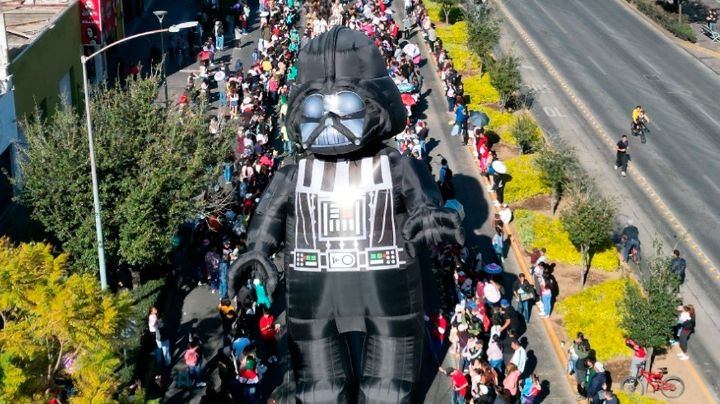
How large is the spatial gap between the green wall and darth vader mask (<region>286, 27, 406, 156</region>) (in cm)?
1674

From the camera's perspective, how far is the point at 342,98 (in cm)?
2020

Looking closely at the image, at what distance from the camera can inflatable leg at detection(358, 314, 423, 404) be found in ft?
67.3

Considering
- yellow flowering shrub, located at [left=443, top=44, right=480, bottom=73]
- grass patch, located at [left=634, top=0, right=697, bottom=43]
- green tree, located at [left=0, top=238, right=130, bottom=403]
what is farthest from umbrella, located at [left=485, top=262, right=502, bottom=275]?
grass patch, located at [left=634, top=0, right=697, bottom=43]

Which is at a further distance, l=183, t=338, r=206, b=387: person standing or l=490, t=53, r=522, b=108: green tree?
l=490, t=53, r=522, b=108: green tree

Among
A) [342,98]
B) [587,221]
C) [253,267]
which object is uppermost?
[342,98]

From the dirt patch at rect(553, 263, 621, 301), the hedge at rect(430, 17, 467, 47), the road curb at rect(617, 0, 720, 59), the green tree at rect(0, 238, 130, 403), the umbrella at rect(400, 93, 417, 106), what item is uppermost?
the green tree at rect(0, 238, 130, 403)

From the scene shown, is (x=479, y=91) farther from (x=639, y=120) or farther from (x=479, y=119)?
(x=479, y=119)

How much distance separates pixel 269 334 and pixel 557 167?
1184cm

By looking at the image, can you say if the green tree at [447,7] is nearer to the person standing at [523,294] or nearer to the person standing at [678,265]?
the person standing at [678,265]

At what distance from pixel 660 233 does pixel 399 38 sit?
1951 centimetres

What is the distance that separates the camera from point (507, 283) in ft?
104

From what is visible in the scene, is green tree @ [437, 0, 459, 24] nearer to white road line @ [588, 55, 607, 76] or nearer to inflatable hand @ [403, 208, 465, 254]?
white road line @ [588, 55, 607, 76]

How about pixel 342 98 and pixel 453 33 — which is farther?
pixel 453 33

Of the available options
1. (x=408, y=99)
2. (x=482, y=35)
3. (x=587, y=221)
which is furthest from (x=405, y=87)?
(x=587, y=221)
